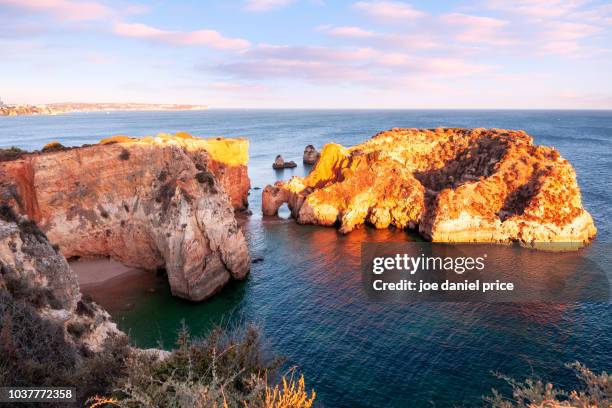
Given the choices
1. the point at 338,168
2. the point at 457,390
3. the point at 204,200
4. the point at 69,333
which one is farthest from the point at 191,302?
the point at 338,168

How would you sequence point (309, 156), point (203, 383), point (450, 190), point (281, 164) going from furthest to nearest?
point (309, 156) < point (281, 164) < point (450, 190) < point (203, 383)

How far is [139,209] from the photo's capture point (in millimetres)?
36562

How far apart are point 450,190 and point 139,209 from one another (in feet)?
124

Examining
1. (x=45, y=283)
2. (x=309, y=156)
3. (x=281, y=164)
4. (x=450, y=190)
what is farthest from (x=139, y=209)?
(x=309, y=156)

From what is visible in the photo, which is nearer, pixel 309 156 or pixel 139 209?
pixel 139 209

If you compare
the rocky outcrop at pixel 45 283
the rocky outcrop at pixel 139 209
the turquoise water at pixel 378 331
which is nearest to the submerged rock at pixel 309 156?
the turquoise water at pixel 378 331

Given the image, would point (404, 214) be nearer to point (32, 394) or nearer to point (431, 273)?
point (431, 273)

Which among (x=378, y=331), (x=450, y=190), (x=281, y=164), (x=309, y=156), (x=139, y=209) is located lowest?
(x=378, y=331)

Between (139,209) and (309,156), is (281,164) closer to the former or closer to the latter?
(309,156)

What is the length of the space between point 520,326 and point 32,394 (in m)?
30.8

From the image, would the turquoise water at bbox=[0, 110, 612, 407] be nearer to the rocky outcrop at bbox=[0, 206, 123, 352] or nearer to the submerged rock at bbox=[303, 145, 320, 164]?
the rocky outcrop at bbox=[0, 206, 123, 352]

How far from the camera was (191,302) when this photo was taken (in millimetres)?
33844

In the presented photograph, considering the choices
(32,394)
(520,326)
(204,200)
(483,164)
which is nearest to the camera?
(32,394)

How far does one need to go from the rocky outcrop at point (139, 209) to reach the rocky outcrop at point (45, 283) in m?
12.0
